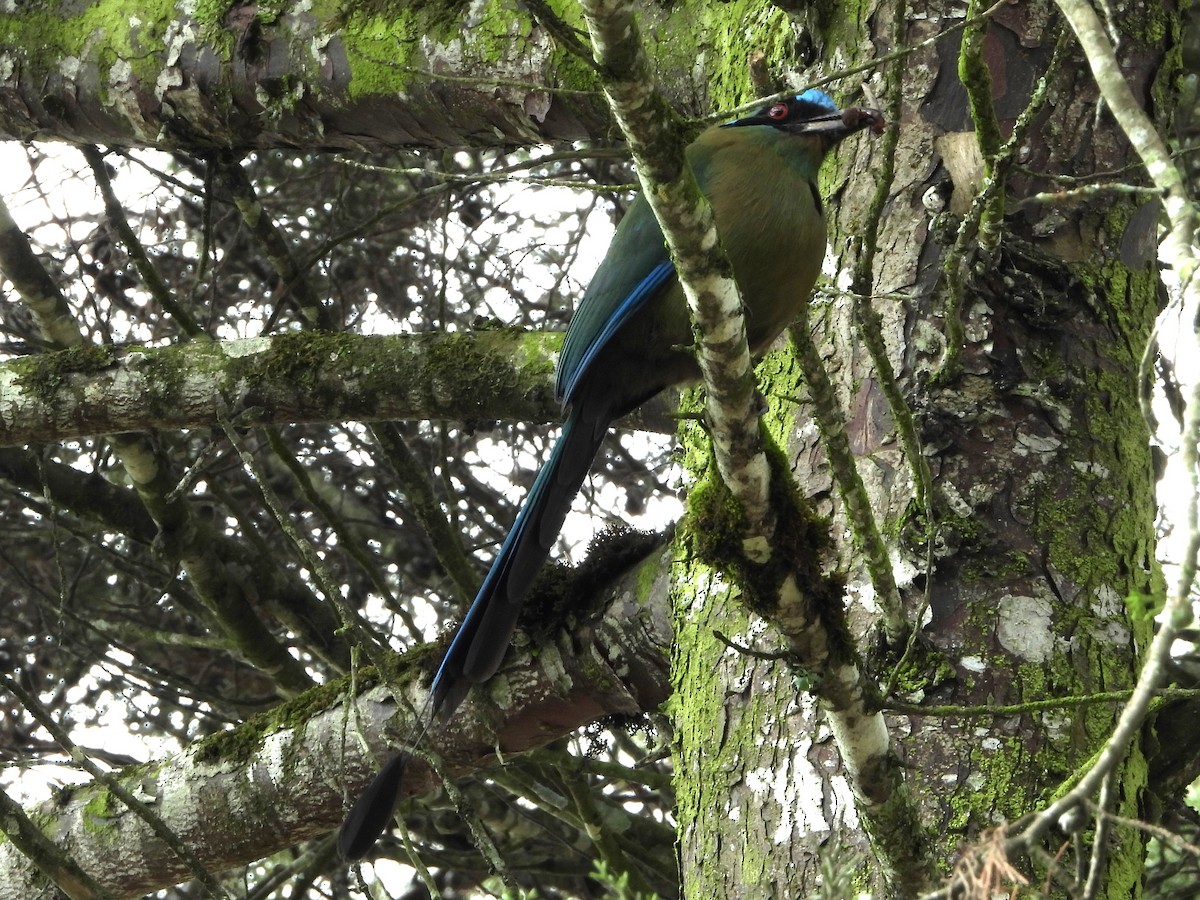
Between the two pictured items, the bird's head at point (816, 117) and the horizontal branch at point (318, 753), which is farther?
the horizontal branch at point (318, 753)

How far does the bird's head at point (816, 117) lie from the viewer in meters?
2.97

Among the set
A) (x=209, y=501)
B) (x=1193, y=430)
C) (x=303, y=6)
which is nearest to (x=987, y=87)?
(x=1193, y=430)

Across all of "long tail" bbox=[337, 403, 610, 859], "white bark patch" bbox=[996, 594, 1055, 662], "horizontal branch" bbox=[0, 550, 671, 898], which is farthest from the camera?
"horizontal branch" bbox=[0, 550, 671, 898]

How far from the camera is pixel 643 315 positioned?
3084 mm

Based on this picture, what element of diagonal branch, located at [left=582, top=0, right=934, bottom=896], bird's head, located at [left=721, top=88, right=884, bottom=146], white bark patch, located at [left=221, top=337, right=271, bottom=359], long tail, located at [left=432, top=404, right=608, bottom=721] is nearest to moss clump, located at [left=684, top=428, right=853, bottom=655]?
diagonal branch, located at [left=582, top=0, right=934, bottom=896]

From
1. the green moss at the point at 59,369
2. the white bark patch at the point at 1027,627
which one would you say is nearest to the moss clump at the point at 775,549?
the white bark patch at the point at 1027,627

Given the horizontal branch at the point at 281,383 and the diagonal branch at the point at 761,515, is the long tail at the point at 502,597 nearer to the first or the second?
the horizontal branch at the point at 281,383

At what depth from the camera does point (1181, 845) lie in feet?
3.68

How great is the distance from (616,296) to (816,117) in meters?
0.64

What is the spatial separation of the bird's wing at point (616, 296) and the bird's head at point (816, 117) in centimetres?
40

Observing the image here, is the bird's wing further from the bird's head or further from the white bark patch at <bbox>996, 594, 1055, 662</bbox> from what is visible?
the white bark patch at <bbox>996, 594, 1055, 662</bbox>

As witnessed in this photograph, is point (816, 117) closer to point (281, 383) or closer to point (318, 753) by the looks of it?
point (281, 383)

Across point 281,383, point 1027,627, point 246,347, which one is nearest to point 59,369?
point 246,347

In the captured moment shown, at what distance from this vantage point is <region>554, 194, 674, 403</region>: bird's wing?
9.83ft
